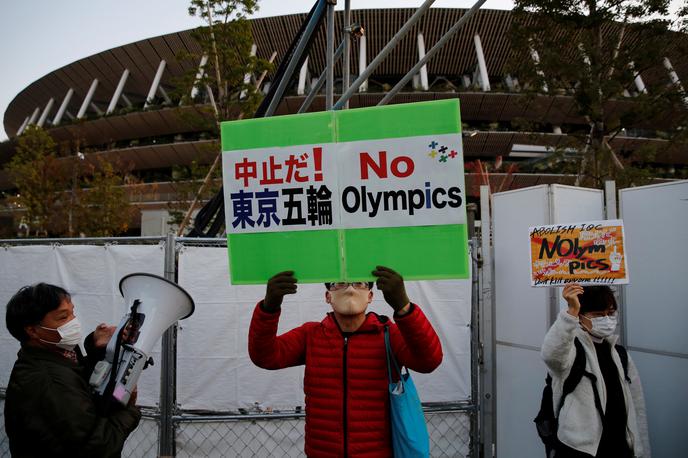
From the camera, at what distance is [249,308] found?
4352 mm

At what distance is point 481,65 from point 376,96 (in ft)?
26.0

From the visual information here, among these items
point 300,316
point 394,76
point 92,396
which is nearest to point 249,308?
point 300,316

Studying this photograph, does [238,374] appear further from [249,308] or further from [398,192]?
[398,192]

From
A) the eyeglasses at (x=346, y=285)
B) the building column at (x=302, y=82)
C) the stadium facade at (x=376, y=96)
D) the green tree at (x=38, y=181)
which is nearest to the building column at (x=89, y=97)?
the stadium facade at (x=376, y=96)

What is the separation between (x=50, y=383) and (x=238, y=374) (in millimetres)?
2421

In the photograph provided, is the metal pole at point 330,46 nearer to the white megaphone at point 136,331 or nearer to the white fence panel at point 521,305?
the white fence panel at point 521,305

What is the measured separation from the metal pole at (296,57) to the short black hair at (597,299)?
2990 mm

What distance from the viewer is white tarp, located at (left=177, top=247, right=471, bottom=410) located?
14.2 feet

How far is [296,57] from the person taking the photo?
13.9 ft

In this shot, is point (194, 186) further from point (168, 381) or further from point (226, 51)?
point (168, 381)

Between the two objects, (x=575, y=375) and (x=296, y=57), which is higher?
(x=296, y=57)

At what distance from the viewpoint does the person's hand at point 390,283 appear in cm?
208

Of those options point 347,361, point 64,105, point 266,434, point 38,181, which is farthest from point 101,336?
point 64,105

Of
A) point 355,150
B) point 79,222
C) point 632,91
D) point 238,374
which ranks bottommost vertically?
point 238,374
